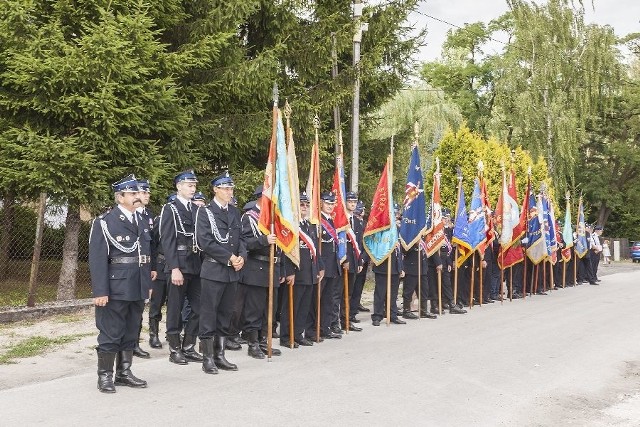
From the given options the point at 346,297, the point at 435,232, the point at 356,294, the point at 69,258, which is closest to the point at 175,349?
the point at 346,297

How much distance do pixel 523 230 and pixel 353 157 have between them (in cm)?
413

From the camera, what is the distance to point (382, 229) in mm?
11477

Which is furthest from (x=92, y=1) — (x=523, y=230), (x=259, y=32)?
(x=523, y=230)

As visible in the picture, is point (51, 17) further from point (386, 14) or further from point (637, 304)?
point (637, 304)

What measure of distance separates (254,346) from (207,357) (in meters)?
1.00

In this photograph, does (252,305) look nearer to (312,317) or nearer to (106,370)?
(312,317)

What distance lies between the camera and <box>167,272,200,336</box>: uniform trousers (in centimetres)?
788

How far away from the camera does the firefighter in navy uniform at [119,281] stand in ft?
21.4

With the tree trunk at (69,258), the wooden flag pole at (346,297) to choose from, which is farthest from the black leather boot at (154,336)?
the tree trunk at (69,258)

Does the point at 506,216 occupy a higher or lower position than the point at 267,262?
higher

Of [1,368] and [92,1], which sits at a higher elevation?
[92,1]

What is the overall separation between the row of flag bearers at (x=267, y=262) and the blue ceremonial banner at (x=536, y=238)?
2667 millimetres

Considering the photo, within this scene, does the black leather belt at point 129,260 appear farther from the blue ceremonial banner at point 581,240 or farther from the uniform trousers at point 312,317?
the blue ceremonial banner at point 581,240

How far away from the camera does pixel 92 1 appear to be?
39.3 ft
